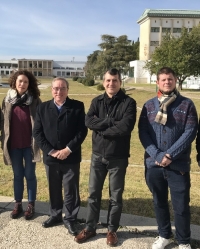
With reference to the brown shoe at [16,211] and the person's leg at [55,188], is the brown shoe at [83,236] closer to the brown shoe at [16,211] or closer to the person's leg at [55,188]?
the person's leg at [55,188]

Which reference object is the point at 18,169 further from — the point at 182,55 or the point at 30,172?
the point at 182,55

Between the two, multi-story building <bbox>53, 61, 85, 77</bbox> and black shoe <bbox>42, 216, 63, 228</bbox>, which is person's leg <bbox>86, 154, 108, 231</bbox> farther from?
multi-story building <bbox>53, 61, 85, 77</bbox>

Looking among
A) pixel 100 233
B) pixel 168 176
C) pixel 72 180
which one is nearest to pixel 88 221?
pixel 100 233

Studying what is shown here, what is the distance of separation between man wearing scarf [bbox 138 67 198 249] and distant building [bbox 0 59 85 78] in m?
118

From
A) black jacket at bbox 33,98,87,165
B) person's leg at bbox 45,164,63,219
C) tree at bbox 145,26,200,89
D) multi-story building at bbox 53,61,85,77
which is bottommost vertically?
person's leg at bbox 45,164,63,219

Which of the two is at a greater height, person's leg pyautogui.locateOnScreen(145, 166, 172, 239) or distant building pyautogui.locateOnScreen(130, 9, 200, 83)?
distant building pyautogui.locateOnScreen(130, 9, 200, 83)

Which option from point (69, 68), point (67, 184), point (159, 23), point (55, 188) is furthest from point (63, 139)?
point (69, 68)

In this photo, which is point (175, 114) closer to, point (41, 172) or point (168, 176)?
point (168, 176)

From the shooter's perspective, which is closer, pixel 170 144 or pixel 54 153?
pixel 170 144

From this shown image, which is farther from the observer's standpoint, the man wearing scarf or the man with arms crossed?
the man with arms crossed

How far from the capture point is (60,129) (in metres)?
3.45

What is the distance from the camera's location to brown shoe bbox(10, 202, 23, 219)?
3.86 m

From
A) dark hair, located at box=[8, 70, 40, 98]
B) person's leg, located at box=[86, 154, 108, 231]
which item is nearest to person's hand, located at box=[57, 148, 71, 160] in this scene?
person's leg, located at box=[86, 154, 108, 231]

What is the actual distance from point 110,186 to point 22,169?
1.28m
